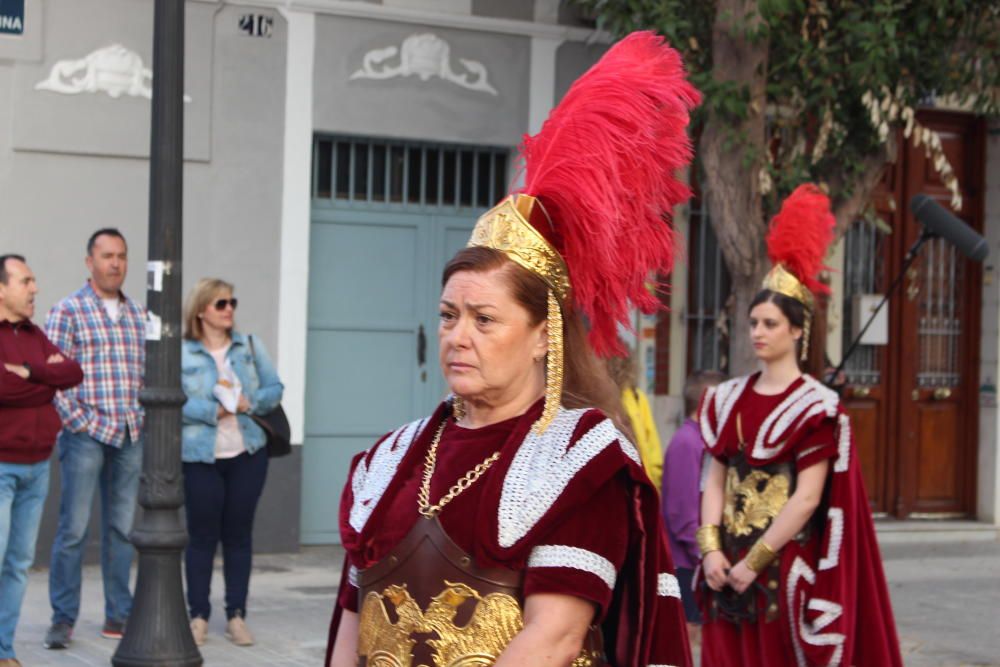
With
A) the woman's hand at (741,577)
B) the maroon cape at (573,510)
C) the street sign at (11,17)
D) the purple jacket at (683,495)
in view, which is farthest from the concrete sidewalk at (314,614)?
the maroon cape at (573,510)

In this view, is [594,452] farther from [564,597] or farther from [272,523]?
[272,523]

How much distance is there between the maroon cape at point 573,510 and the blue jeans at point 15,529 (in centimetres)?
439

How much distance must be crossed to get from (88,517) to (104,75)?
3.65m

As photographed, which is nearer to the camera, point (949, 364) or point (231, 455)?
point (231, 455)

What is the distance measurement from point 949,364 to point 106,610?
8789 millimetres

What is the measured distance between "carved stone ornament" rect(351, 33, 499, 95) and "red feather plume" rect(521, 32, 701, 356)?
26.8ft

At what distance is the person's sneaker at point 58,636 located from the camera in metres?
8.02

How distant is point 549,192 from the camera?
3422 millimetres

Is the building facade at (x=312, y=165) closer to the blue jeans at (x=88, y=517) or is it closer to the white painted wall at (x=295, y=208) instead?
the white painted wall at (x=295, y=208)

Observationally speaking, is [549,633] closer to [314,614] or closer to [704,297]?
[314,614]

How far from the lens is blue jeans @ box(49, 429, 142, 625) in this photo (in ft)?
26.3

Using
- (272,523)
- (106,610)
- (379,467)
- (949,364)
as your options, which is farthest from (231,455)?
(949,364)

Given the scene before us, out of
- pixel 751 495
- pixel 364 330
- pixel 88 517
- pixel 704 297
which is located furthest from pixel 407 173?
pixel 751 495

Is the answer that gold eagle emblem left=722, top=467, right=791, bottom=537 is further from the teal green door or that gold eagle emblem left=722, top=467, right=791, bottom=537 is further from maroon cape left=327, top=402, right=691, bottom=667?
the teal green door
